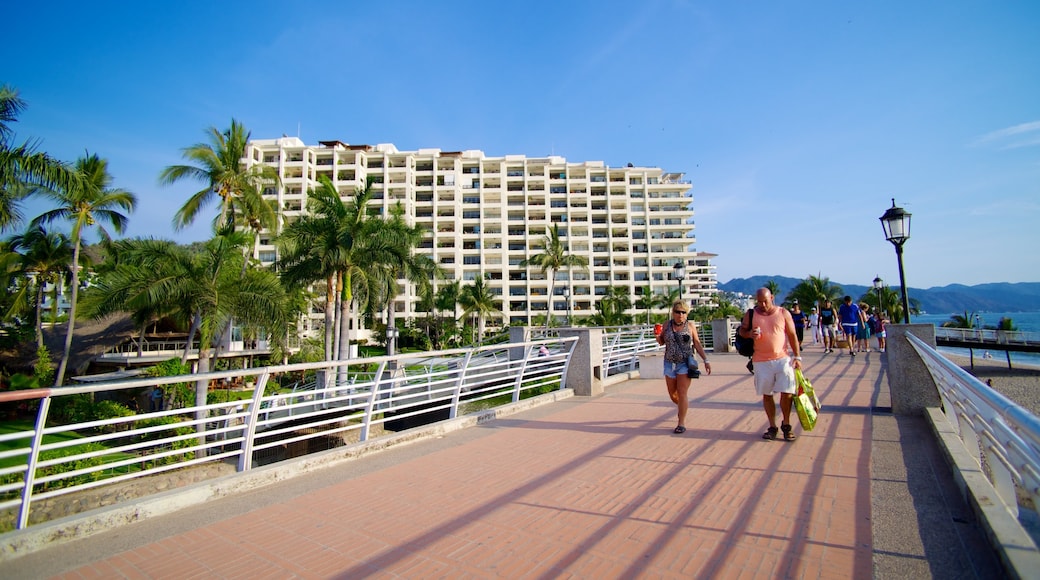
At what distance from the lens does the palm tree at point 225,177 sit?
24953 millimetres

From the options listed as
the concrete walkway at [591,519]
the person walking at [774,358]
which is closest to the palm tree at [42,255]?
the concrete walkway at [591,519]

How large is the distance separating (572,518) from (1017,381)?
20.6 meters

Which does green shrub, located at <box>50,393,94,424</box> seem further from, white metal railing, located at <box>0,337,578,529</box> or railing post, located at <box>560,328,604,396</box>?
railing post, located at <box>560,328,604,396</box>

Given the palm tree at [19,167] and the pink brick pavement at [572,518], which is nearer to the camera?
the pink brick pavement at [572,518]

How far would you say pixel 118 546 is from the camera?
11.5 ft

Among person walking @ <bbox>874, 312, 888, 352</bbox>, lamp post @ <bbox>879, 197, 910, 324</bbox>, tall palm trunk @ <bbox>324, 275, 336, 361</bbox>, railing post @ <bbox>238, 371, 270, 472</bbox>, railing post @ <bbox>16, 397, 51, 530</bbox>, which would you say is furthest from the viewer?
tall palm trunk @ <bbox>324, 275, 336, 361</bbox>

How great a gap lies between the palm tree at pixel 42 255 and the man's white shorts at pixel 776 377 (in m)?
36.0

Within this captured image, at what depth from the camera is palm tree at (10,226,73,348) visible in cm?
2828

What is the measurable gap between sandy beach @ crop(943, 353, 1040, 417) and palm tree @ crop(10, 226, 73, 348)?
40607 mm

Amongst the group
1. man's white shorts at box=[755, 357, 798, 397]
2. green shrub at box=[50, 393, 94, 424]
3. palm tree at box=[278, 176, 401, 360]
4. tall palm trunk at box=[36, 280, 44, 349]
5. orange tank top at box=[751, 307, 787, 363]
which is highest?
palm tree at box=[278, 176, 401, 360]

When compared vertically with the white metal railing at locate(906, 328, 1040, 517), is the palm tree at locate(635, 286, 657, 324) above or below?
above

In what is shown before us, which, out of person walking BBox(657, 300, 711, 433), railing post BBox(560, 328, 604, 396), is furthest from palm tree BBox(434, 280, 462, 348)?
person walking BBox(657, 300, 711, 433)

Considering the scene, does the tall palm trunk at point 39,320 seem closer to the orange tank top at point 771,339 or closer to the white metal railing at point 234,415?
the white metal railing at point 234,415

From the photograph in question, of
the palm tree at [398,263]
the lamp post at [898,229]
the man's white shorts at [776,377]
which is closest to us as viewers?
the man's white shorts at [776,377]
